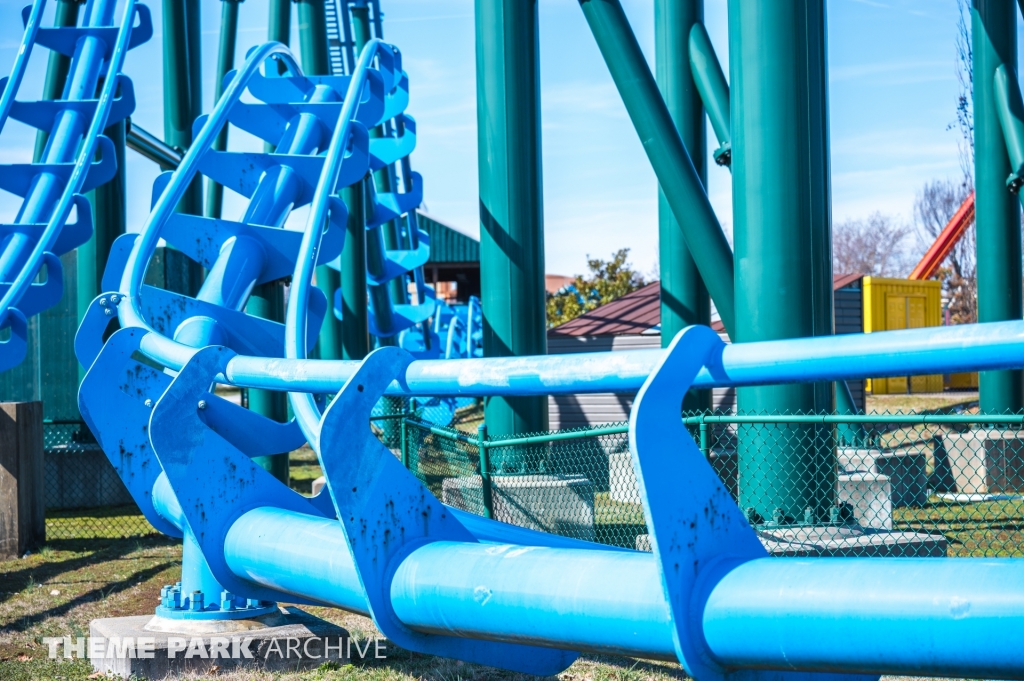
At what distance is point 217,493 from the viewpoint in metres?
3.56

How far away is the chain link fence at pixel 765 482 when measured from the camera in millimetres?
5797

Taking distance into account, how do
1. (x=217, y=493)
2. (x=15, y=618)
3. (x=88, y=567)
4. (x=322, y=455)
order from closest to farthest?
(x=322, y=455) → (x=217, y=493) → (x=15, y=618) → (x=88, y=567)

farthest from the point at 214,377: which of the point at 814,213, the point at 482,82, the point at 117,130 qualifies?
the point at 117,130

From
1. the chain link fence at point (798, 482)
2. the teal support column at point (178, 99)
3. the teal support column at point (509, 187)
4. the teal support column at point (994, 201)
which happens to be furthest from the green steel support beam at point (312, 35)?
the teal support column at point (994, 201)

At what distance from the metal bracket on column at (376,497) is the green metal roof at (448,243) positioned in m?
38.7

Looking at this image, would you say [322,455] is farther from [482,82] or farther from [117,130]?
[117,130]

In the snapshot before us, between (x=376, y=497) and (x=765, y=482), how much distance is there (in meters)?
3.67

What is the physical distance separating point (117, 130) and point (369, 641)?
785cm

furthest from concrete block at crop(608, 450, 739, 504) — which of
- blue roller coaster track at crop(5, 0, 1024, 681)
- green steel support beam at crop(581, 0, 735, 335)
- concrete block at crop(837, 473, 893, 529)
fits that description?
blue roller coaster track at crop(5, 0, 1024, 681)

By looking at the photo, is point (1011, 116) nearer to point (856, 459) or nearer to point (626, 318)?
point (856, 459)

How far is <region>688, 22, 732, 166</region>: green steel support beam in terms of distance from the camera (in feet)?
25.5

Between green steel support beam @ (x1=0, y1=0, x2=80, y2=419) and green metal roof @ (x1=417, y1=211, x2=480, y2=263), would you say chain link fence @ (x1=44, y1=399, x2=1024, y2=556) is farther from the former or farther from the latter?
green metal roof @ (x1=417, y1=211, x2=480, y2=263)

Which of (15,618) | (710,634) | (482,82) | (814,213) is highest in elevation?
(482,82)

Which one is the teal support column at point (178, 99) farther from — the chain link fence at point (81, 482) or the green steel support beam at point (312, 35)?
the chain link fence at point (81, 482)
